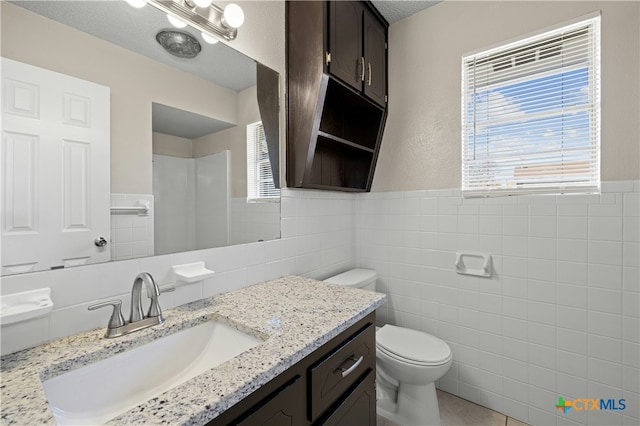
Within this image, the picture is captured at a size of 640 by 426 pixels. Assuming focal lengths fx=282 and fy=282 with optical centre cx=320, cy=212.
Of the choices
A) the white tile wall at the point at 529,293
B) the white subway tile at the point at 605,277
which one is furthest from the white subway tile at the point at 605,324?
the white subway tile at the point at 605,277

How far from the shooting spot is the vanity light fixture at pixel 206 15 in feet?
3.67

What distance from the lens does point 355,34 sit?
1771mm

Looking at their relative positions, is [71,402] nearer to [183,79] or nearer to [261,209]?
[261,209]

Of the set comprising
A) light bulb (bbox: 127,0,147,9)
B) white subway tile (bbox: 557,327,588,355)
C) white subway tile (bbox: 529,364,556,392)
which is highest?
light bulb (bbox: 127,0,147,9)

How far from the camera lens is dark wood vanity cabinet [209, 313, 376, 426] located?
707 mm

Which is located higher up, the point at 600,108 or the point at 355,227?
the point at 600,108

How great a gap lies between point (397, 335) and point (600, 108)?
1667 millimetres

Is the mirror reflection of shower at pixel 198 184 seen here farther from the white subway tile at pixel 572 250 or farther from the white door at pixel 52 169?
the white subway tile at pixel 572 250

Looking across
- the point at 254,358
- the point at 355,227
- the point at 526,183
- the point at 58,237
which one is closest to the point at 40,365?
the point at 58,237

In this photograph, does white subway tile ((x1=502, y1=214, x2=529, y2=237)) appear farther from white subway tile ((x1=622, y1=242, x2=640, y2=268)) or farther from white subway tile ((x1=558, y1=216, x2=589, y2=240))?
white subway tile ((x1=622, y1=242, x2=640, y2=268))

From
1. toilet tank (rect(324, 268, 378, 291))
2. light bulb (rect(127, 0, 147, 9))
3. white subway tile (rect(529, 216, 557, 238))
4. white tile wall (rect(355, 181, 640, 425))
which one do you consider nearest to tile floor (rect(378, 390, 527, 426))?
white tile wall (rect(355, 181, 640, 425))

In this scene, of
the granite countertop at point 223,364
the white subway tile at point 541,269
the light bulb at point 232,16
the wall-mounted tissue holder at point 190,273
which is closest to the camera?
the granite countertop at point 223,364

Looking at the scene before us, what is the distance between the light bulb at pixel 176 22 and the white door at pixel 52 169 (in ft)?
1.43

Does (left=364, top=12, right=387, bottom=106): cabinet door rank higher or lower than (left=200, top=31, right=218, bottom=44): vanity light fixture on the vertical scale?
higher
